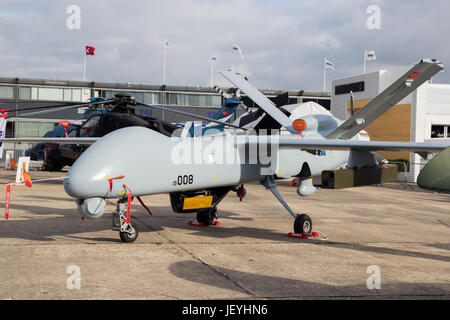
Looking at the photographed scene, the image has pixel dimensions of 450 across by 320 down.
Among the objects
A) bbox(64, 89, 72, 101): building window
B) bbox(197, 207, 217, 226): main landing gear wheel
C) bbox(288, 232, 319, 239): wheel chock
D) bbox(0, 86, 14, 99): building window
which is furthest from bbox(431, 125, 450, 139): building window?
bbox(0, 86, 14, 99): building window

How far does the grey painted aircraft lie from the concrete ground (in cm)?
79

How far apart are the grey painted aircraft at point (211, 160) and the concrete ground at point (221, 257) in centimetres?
79

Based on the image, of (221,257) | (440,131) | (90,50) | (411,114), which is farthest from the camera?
(90,50)

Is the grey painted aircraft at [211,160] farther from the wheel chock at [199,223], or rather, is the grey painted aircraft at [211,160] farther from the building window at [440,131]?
the building window at [440,131]

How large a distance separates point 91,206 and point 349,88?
33543mm

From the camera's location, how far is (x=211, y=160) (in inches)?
351

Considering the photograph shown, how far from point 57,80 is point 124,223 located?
57.1 meters

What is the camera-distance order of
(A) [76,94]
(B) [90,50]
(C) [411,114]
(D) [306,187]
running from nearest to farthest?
(D) [306,187], (C) [411,114], (B) [90,50], (A) [76,94]

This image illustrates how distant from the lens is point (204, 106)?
217 feet

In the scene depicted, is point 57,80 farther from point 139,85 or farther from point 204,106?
point 204,106

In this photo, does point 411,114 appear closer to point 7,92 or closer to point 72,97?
point 72,97

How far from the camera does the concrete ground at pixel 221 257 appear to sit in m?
5.76

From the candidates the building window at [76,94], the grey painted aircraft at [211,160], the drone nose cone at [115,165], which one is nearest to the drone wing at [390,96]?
the grey painted aircraft at [211,160]

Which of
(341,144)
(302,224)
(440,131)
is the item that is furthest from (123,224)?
(440,131)
